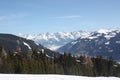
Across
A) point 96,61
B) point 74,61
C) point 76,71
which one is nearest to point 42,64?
point 76,71

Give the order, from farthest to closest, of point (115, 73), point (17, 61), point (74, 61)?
1. point (115, 73)
2. point (74, 61)
3. point (17, 61)

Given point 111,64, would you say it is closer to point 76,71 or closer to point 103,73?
point 103,73

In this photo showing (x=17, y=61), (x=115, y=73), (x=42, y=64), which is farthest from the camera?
(x=115, y=73)

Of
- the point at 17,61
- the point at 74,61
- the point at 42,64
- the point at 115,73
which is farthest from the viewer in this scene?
the point at 115,73

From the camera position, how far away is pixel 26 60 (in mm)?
120750

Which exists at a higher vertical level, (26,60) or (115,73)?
(26,60)

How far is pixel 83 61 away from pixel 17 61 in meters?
66.6

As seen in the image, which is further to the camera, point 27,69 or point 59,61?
point 59,61

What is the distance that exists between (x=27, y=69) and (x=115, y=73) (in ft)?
258

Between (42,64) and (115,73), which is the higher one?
(42,64)

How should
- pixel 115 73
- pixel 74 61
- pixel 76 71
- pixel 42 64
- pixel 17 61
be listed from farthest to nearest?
1. pixel 115 73
2. pixel 74 61
3. pixel 76 71
4. pixel 42 64
5. pixel 17 61

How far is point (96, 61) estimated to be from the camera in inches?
7028

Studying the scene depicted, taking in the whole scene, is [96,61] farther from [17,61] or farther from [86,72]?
[17,61]

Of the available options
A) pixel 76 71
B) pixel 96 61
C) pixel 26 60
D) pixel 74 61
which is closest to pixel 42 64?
pixel 26 60
